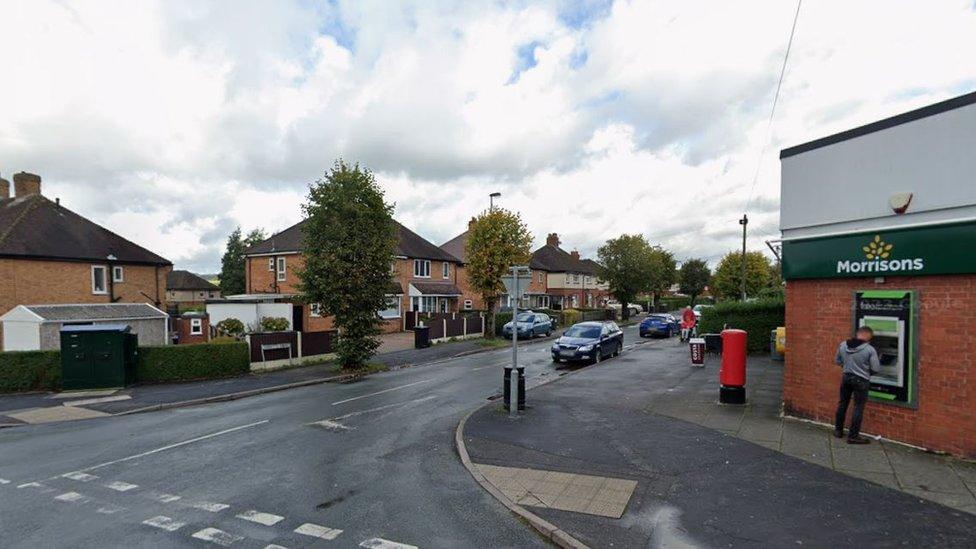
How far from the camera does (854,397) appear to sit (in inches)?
299

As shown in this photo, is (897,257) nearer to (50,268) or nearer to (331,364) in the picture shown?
(331,364)

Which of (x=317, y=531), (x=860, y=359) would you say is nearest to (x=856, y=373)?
(x=860, y=359)

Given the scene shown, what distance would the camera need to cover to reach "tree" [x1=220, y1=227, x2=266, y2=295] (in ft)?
219

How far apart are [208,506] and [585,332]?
53.3 feet

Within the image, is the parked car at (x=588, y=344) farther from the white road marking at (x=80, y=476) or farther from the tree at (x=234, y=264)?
→ the tree at (x=234, y=264)

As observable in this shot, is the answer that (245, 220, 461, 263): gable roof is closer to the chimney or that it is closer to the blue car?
the chimney

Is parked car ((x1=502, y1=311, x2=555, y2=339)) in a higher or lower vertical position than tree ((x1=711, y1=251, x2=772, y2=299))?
lower

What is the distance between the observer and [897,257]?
7.71 metres

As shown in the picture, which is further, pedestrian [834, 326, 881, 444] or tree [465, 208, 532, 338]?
tree [465, 208, 532, 338]

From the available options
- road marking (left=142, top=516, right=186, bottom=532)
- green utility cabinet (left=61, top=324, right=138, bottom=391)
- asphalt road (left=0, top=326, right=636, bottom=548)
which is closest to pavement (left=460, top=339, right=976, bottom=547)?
asphalt road (left=0, top=326, right=636, bottom=548)

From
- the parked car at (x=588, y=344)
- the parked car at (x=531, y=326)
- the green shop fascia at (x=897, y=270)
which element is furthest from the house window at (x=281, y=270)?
the green shop fascia at (x=897, y=270)

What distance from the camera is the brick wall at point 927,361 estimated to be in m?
6.97

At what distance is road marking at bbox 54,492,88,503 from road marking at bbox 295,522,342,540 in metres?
3.32

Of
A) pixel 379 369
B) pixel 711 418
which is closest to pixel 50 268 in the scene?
pixel 379 369
